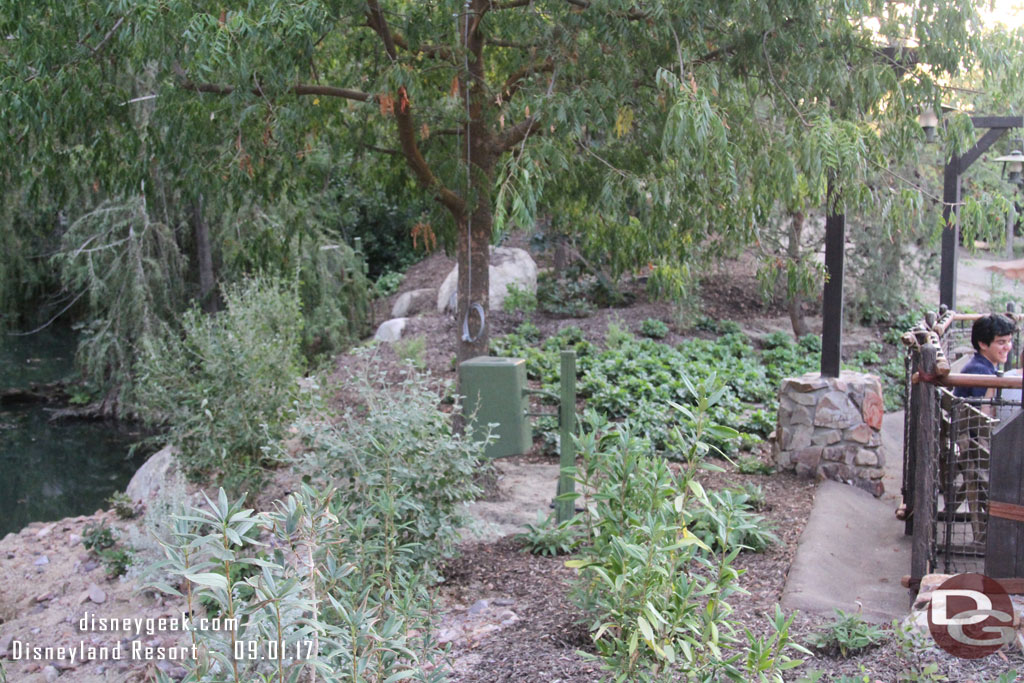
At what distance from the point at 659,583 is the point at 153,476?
6.44 m

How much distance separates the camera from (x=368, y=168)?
7598mm

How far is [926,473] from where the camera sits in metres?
4.20

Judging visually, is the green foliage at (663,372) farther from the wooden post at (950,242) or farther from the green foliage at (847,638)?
the green foliage at (847,638)

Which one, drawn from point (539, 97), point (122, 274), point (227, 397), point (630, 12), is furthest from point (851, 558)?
point (122, 274)

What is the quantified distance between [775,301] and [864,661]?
40.0 ft

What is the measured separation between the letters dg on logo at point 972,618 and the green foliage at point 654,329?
900 centimetres

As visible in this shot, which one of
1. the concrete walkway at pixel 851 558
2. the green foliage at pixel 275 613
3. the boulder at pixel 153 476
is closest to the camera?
the green foliage at pixel 275 613

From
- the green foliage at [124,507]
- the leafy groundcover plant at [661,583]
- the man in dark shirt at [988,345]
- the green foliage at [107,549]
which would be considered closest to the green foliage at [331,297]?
the green foliage at [124,507]

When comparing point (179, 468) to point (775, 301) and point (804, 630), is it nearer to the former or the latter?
point (804, 630)

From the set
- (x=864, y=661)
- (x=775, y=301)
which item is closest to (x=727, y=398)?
(x=864, y=661)

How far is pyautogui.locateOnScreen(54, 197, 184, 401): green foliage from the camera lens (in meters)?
11.3

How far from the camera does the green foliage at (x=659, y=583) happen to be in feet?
9.07

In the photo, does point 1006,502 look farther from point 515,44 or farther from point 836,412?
point 515,44

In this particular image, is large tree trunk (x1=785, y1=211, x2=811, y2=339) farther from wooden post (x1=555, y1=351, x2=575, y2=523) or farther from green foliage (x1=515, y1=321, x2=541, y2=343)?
wooden post (x1=555, y1=351, x2=575, y2=523)
